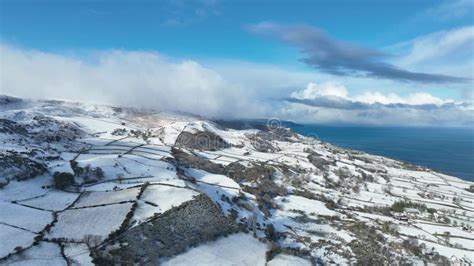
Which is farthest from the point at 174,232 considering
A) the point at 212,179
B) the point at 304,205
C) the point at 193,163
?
the point at 193,163

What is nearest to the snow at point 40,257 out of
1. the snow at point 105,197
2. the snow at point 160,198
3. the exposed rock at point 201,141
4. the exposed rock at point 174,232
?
the exposed rock at point 174,232

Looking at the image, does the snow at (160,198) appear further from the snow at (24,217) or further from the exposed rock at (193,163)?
the exposed rock at (193,163)

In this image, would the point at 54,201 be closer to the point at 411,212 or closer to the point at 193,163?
the point at 193,163

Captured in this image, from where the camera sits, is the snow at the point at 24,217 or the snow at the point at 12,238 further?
the snow at the point at 24,217

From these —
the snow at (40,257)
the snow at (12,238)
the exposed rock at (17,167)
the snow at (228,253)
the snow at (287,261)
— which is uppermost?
the exposed rock at (17,167)

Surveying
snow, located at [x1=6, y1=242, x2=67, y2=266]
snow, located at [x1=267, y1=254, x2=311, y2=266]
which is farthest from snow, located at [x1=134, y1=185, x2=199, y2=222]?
snow, located at [x1=267, y1=254, x2=311, y2=266]

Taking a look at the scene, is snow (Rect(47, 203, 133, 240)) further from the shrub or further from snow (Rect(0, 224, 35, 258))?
the shrub

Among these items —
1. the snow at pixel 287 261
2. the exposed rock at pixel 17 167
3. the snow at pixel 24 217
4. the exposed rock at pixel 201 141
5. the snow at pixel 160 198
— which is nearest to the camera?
the snow at pixel 24 217
